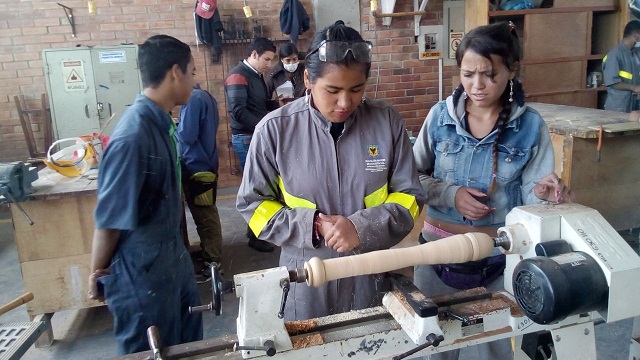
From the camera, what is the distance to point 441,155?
155 centimetres

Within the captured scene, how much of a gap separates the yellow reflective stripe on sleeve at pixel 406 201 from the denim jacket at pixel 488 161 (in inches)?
7.6

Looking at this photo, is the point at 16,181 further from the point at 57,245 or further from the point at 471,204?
the point at 471,204

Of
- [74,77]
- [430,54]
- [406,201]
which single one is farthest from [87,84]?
[406,201]

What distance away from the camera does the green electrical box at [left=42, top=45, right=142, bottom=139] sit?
15.5 ft

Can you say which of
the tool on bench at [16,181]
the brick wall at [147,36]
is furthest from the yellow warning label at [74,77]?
the tool on bench at [16,181]

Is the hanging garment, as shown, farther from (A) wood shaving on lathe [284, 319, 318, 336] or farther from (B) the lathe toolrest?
(A) wood shaving on lathe [284, 319, 318, 336]

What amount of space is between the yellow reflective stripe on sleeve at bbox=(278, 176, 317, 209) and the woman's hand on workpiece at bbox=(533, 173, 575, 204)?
0.58m

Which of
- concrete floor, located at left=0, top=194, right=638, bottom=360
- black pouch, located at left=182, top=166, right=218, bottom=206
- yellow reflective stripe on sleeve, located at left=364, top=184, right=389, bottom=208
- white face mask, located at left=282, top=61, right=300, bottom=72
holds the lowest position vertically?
concrete floor, located at left=0, top=194, right=638, bottom=360

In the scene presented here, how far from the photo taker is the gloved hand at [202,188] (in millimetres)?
3138

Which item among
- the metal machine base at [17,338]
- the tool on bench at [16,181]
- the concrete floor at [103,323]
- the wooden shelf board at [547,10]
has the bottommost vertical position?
the concrete floor at [103,323]

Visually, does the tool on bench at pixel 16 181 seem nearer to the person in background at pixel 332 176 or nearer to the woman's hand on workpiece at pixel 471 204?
the person in background at pixel 332 176

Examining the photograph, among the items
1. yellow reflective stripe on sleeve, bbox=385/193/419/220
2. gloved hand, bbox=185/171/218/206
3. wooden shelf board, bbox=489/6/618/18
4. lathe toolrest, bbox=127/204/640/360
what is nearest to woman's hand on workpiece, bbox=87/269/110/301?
lathe toolrest, bbox=127/204/640/360

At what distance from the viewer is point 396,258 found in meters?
Answer: 1.02

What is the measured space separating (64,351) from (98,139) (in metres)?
1.16
